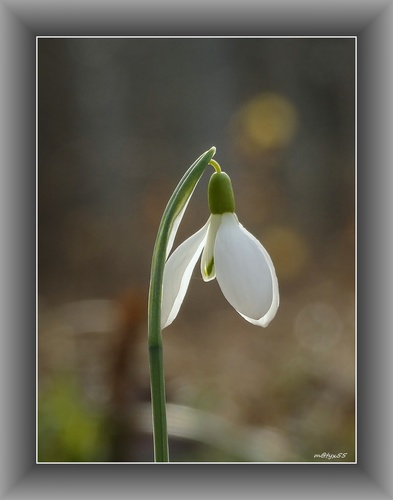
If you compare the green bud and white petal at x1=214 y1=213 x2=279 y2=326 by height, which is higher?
the green bud

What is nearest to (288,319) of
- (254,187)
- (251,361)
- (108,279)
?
(251,361)

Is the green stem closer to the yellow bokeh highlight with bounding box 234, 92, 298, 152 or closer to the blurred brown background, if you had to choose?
the blurred brown background

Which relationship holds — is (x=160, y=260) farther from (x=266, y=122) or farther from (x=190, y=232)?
(x=190, y=232)

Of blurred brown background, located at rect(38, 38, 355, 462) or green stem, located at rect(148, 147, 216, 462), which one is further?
blurred brown background, located at rect(38, 38, 355, 462)

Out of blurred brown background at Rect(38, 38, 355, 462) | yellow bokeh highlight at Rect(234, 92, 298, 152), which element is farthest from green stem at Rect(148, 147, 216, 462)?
yellow bokeh highlight at Rect(234, 92, 298, 152)

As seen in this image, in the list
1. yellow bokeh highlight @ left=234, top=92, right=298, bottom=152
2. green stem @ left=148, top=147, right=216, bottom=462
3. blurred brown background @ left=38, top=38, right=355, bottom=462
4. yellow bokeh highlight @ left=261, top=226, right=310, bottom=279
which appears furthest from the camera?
yellow bokeh highlight @ left=261, top=226, right=310, bottom=279

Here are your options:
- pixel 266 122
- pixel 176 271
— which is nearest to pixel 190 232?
pixel 266 122
